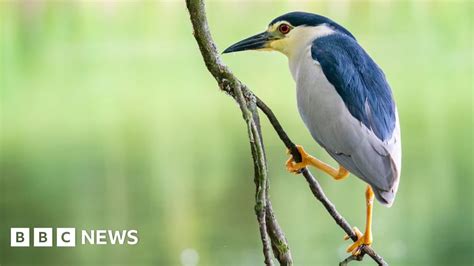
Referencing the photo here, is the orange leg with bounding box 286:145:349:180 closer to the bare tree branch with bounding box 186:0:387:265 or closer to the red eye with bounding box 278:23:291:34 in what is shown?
the bare tree branch with bounding box 186:0:387:265

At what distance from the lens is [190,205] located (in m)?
3.13

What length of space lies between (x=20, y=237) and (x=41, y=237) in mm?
117

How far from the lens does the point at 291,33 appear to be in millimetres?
1389

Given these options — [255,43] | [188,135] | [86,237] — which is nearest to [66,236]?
[86,237]

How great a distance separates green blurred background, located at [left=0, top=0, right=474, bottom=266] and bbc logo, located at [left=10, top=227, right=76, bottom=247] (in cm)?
37

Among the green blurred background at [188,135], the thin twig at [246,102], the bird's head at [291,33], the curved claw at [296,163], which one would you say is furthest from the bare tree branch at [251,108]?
the green blurred background at [188,135]

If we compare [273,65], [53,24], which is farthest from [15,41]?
[273,65]

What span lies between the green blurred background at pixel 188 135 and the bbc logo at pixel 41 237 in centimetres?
37

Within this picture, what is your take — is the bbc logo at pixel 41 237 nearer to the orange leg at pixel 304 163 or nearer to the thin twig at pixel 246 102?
the orange leg at pixel 304 163

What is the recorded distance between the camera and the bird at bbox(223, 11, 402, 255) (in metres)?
1.25

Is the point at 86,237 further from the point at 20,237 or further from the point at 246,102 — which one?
the point at 246,102

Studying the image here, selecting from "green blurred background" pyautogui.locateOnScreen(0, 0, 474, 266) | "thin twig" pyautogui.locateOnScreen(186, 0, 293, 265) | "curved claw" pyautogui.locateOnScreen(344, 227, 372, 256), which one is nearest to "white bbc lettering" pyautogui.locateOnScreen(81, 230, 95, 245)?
"green blurred background" pyautogui.locateOnScreen(0, 0, 474, 266)

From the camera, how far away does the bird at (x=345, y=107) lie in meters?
1.25

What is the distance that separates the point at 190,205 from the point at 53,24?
853 mm
